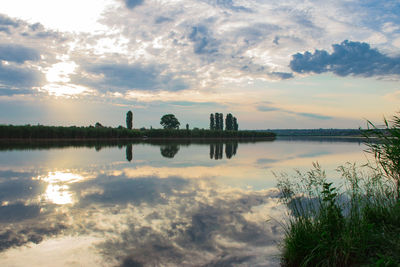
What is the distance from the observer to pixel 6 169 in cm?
1390

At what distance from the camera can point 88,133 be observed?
53219mm

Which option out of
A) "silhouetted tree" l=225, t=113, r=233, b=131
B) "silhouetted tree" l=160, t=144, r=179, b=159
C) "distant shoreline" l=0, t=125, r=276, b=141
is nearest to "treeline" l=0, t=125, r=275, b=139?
"distant shoreline" l=0, t=125, r=276, b=141

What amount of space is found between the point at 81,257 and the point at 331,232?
14.4 ft

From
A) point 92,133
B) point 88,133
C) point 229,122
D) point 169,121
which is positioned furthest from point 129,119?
point 229,122

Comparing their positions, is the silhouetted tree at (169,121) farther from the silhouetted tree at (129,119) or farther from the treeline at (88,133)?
the treeline at (88,133)

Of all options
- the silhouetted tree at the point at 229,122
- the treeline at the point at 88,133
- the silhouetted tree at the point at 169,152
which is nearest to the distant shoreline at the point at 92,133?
the treeline at the point at 88,133

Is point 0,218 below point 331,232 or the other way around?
below

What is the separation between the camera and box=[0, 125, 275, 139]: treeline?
44.6 meters

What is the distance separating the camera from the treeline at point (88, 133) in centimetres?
4458

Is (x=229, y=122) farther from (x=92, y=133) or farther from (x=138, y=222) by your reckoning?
(x=138, y=222)

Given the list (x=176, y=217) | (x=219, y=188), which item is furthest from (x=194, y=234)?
(x=219, y=188)

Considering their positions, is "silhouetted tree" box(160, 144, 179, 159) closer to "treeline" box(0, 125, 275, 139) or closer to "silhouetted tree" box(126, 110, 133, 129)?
"treeline" box(0, 125, 275, 139)

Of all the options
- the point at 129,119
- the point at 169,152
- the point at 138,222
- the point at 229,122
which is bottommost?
the point at 138,222

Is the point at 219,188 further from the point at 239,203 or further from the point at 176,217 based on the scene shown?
the point at 176,217
